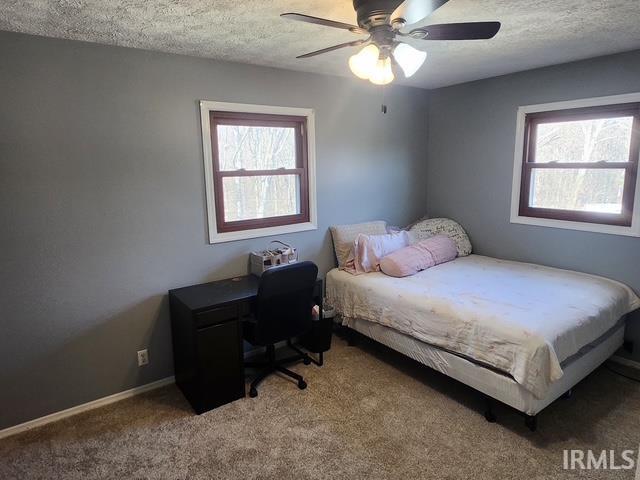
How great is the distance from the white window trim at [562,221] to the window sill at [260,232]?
193 centimetres

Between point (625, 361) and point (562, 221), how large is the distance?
1.21 meters

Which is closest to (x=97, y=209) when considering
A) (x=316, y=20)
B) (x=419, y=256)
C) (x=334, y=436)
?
(x=316, y=20)

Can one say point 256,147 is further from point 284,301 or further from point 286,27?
point 284,301

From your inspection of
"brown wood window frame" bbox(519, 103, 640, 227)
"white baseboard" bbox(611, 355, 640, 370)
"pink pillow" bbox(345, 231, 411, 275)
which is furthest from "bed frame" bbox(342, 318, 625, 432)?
"brown wood window frame" bbox(519, 103, 640, 227)

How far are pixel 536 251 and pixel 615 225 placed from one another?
65 centimetres

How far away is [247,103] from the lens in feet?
9.94

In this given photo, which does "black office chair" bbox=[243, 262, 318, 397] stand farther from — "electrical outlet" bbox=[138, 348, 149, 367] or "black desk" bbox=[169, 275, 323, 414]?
"electrical outlet" bbox=[138, 348, 149, 367]

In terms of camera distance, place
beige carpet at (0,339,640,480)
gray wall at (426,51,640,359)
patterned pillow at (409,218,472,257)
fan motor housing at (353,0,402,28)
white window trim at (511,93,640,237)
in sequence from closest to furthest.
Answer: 1. fan motor housing at (353,0,402,28)
2. beige carpet at (0,339,640,480)
3. white window trim at (511,93,640,237)
4. gray wall at (426,51,640,359)
5. patterned pillow at (409,218,472,257)

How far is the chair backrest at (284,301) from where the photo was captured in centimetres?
255

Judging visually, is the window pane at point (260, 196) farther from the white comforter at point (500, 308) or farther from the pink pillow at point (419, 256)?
the pink pillow at point (419, 256)

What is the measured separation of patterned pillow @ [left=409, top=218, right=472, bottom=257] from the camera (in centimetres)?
393

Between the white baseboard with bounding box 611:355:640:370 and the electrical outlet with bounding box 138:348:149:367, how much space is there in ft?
12.0

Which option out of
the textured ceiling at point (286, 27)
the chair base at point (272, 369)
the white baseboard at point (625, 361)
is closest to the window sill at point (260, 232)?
the chair base at point (272, 369)

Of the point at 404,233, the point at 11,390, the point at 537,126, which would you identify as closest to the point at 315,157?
the point at 404,233
